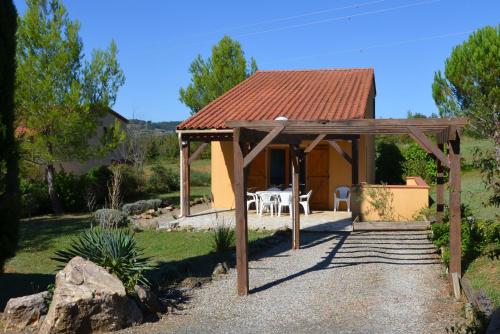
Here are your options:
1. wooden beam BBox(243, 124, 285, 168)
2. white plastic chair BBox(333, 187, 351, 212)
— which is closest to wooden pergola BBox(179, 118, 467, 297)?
wooden beam BBox(243, 124, 285, 168)

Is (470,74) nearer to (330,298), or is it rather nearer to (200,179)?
(200,179)

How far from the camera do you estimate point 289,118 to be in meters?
16.6

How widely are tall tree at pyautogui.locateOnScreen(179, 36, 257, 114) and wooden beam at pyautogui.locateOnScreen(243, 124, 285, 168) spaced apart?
21121 millimetres

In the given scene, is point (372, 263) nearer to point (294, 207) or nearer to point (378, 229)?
point (294, 207)

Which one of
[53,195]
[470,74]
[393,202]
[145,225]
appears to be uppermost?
[470,74]

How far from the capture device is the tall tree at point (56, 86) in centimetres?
1820

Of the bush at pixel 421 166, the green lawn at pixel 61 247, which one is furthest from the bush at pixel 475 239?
the bush at pixel 421 166

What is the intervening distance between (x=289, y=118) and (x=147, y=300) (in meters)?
10.5

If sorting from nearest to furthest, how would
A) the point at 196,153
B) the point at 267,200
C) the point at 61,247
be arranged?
1. the point at 61,247
2. the point at 267,200
3. the point at 196,153

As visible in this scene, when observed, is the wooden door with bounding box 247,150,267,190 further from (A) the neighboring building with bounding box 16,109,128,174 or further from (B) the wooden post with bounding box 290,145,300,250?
(A) the neighboring building with bounding box 16,109,128,174

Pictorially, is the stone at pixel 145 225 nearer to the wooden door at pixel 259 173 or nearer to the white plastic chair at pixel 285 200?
the white plastic chair at pixel 285 200

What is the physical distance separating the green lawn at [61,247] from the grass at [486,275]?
4.03 m

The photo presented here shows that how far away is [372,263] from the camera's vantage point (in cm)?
1001

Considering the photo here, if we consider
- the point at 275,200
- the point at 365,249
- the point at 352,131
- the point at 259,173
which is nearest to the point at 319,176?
the point at 259,173
